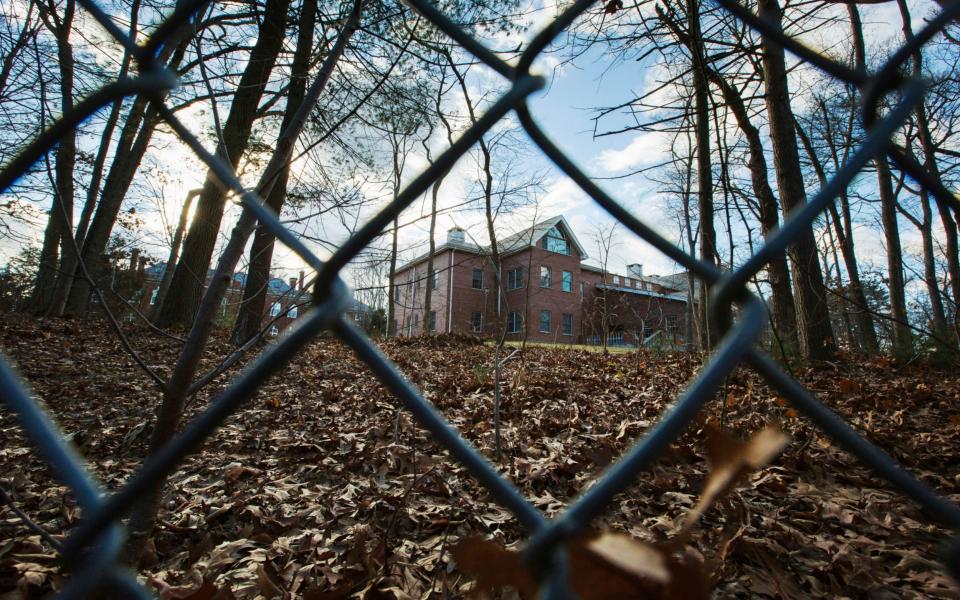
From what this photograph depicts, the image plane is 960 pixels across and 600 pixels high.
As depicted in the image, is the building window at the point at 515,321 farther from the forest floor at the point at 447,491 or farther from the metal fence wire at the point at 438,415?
the metal fence wire at the point at 438,415

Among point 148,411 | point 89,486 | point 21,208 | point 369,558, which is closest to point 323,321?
point 89,486

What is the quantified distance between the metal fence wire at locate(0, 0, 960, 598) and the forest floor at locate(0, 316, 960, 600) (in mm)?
75

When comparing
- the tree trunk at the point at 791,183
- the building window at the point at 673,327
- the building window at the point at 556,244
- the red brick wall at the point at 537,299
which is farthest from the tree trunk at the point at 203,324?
the building window at the point at 556,244

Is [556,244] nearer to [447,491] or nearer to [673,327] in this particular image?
[673,327]

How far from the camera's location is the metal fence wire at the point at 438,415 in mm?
337

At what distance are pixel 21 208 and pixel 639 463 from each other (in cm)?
1007

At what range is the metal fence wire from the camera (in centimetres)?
34

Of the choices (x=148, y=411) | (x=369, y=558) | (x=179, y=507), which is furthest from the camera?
(x=148, y=411)

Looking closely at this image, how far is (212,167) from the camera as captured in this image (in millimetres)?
540

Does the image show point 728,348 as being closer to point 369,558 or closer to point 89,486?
point 89,486

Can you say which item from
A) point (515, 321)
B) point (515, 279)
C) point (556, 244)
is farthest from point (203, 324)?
point (556, 244)

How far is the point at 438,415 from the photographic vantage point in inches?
18.4

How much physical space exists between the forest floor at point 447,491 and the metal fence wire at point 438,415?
0.08m

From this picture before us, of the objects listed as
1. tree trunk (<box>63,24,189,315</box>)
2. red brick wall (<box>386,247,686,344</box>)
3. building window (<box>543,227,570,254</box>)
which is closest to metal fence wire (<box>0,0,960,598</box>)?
tree trunk (<box>63,24,189,315</box>)
